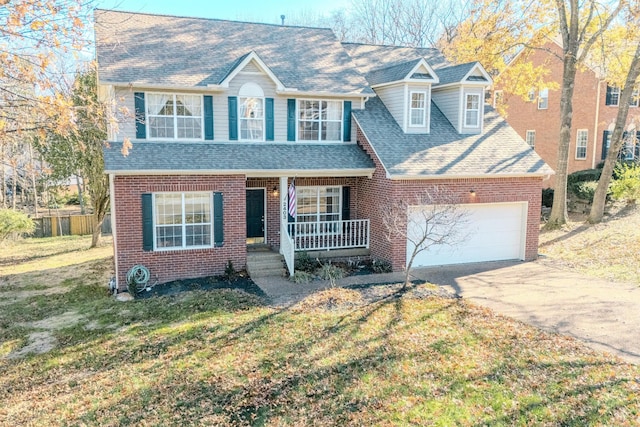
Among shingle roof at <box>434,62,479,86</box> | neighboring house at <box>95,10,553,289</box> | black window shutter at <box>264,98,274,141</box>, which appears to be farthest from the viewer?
shingle roof at <box>434,62,479,86</box>

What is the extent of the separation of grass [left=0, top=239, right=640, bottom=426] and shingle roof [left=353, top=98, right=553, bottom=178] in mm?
5049

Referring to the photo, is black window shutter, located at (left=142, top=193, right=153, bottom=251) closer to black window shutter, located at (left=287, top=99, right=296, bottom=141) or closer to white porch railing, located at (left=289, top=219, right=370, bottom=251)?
white porch railing, located at (left=289, top=219, right=370, bottom=251)

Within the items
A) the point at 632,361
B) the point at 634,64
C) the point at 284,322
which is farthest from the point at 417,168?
the point at 634,64

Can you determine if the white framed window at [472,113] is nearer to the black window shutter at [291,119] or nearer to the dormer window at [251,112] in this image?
the black window shutter at [291,119]

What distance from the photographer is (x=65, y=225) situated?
28.1m

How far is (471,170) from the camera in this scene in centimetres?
1537

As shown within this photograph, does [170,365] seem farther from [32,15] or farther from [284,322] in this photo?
[32,15]

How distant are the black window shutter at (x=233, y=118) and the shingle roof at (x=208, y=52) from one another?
31.7 inches

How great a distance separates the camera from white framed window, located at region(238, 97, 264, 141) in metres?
15.6

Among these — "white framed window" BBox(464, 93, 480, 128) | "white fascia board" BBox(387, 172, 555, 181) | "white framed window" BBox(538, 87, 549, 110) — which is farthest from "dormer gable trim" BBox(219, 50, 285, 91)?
"white framed window" BBox(538, 87, 549, 110)

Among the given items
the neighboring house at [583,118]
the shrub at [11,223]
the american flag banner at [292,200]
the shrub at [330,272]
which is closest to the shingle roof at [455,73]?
the american flag banner at [292,200]

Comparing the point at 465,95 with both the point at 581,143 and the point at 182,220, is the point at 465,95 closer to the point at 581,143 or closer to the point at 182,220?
the point at 182,220

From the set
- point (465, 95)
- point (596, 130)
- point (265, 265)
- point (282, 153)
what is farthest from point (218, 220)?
point (596, 130)

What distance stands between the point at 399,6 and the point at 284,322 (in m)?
36.8
